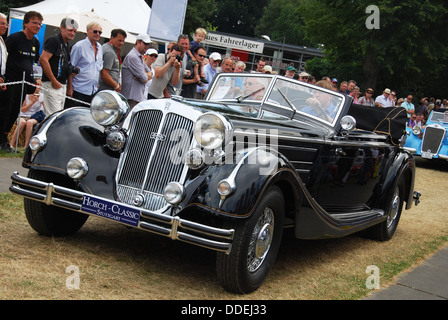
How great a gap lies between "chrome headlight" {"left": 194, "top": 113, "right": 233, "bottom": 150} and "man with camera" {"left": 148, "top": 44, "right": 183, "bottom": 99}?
4.34 meters

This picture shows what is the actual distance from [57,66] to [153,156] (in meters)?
4.15

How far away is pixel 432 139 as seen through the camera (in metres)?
14.9

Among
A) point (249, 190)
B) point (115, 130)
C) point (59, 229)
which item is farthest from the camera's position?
point (59, 229)

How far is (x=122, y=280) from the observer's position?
377cm

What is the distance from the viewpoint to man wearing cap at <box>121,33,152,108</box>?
7703 millimetres

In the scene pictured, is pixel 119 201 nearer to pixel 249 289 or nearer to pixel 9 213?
pixel 249 289

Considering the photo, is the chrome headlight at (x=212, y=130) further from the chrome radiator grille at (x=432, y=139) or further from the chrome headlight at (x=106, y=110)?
the chrome radiator grille at (x=432, y=139)

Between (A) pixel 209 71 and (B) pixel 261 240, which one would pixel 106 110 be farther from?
(A) pixel 209 71

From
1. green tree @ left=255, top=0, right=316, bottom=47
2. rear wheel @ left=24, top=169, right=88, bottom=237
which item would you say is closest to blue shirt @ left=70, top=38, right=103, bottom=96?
rear wheel @ left=24, top=169, right=88, bottom=237

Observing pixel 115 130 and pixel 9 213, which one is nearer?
pixel 115 130
